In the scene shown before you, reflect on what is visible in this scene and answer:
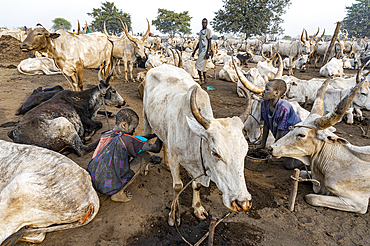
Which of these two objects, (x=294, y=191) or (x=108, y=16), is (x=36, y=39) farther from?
(x=108, y=16)

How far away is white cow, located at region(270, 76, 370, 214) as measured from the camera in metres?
2.85

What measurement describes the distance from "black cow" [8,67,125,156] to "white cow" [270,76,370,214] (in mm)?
3807

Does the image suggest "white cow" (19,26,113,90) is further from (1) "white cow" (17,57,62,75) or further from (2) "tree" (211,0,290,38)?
(2) "tree" (211,0,290,38)

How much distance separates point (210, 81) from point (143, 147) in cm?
936

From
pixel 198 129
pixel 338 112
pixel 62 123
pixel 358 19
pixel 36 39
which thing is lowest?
pixel 62 123

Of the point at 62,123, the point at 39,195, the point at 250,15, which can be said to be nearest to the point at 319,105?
the point at 39,195

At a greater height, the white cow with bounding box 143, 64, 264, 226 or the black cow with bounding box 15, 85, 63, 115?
the white cow with bounding box 143, 64, 264, 226

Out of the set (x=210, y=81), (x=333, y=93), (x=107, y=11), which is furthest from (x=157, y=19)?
(x=333, y=93)

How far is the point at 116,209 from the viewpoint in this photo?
9.83 feet

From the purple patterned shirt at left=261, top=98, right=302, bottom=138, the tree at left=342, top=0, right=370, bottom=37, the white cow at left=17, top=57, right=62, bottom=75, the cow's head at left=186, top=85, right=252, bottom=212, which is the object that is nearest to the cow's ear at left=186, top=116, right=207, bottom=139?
the cow's head at left=186, top=85, right=252, bottom=212

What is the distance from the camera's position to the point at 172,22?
47.8 meters

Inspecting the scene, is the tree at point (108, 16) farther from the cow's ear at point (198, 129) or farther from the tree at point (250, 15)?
the cow's ear at point (198, 129)

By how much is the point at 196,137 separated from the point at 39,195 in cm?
182

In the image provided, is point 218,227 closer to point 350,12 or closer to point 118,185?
point 118,185
